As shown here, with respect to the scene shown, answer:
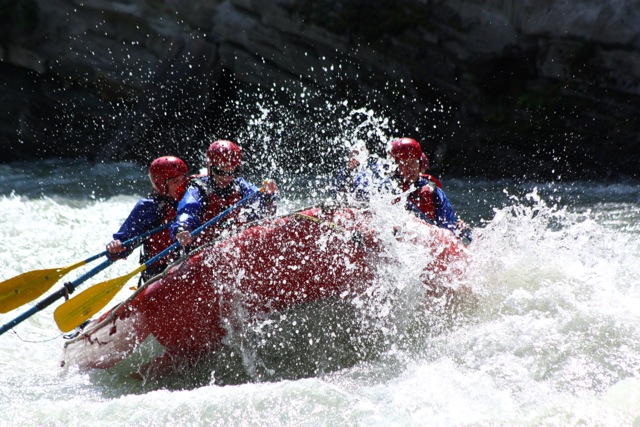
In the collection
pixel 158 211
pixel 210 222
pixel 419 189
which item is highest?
pixel 419 189

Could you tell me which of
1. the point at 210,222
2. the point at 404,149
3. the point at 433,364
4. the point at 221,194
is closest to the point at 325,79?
the point at 404,149

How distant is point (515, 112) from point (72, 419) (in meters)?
7.43

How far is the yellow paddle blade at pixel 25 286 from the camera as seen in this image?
4.80 meters

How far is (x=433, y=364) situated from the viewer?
12.6 ft

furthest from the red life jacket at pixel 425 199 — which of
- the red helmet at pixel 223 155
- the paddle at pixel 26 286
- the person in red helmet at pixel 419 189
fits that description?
the paddle at pixel 26 286

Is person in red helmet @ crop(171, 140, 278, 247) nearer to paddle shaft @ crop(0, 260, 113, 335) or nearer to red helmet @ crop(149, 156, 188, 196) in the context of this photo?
red helmet @ crop(149, 156, 188, 196)

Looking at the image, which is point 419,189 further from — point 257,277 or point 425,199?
point 257,277

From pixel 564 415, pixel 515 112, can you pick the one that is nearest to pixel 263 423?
pixel 564 415

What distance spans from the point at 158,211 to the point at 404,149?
1.87 m

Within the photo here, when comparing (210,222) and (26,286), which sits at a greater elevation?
(210,222)

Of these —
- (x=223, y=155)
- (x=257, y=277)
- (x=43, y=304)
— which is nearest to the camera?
(x=257, y=277)

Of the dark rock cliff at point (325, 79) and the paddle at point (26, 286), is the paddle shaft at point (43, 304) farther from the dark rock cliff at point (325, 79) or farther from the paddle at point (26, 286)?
the dark rock cliff at point (325, 79)

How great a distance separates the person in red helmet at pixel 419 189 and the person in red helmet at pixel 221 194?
969 mm

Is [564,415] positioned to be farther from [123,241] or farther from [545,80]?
[545,80]
